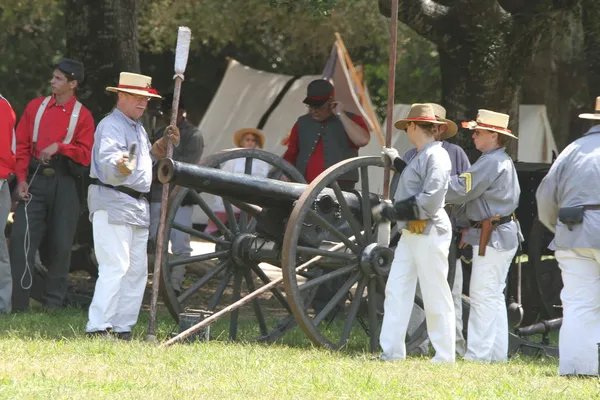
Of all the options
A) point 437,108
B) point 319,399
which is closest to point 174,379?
point 319,399

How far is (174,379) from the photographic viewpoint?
19.5 feet

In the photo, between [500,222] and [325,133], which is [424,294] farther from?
[325,133]

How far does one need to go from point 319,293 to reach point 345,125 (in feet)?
4.41

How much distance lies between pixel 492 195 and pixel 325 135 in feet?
6.19

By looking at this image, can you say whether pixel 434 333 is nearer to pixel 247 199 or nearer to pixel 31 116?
pixel 247 199

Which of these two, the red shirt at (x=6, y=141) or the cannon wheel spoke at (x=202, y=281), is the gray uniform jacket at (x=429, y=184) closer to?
the cannon wheel spoke at (x=202, y=281)

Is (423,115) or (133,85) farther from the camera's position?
(133,85)

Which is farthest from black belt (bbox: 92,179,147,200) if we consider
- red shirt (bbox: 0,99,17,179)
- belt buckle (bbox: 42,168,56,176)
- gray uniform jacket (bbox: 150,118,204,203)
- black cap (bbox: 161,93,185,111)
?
black cap (bbox: 161,93,185,111)

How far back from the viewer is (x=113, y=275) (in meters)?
7.55

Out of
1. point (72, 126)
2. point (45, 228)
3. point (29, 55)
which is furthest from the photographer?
point (29, 55)

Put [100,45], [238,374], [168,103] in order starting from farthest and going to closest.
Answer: [100,45] < [168,103] < [238,374]

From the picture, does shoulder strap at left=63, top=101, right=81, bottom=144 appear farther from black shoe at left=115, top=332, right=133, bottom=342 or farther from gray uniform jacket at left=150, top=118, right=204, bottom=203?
black shoe at left=115, top=332, right=133, bottom=342

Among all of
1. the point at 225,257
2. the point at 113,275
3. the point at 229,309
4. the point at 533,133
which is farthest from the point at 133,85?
the point at 533,133

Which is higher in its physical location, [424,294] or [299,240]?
[299,240]
